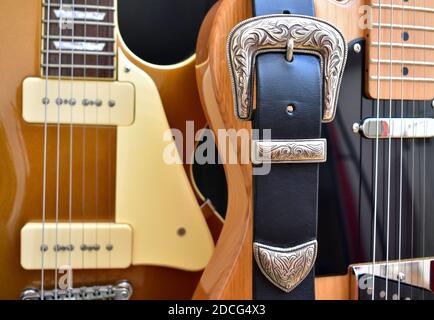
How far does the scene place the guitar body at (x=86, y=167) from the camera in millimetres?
564

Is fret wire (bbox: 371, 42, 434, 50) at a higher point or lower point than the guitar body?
higher

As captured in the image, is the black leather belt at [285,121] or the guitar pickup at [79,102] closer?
the black leather belt at [285,121]

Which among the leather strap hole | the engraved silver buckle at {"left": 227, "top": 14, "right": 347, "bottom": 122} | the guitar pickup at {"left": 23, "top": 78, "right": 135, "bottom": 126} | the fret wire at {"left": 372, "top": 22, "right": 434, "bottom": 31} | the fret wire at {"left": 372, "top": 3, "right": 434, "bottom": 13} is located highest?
the fret wire at {"left": 372, "top": 3, "right": 434, "bottom": 13}

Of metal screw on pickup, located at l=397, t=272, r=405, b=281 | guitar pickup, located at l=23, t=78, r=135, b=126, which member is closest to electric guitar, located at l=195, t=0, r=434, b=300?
metal screw on pickup, located at l=397, t=272, r=405, b=281

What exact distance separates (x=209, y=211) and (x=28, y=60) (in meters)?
0.33

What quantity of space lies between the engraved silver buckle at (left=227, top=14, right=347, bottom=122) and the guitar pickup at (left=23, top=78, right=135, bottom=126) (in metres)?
0.22

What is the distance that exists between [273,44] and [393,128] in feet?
0.70

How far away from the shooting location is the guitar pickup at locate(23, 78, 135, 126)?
1.84 ft

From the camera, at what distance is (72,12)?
570 mm

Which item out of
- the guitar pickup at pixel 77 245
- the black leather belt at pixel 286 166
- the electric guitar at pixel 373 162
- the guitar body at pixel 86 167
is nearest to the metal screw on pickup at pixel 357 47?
the electric guitar at pixel 373 162

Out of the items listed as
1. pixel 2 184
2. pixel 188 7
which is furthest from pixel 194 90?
pixel 2 184

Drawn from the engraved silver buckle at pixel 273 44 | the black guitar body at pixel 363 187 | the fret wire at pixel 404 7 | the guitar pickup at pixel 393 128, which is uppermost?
the fret wire at pixel 404 7

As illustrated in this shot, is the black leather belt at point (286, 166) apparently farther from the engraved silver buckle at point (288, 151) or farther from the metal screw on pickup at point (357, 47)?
the metal screw on pickup at point (357, 47)

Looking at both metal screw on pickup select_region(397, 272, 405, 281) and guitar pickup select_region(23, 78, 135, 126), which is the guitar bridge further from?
guitar pickup select_region(23, 78, 135, 126)
